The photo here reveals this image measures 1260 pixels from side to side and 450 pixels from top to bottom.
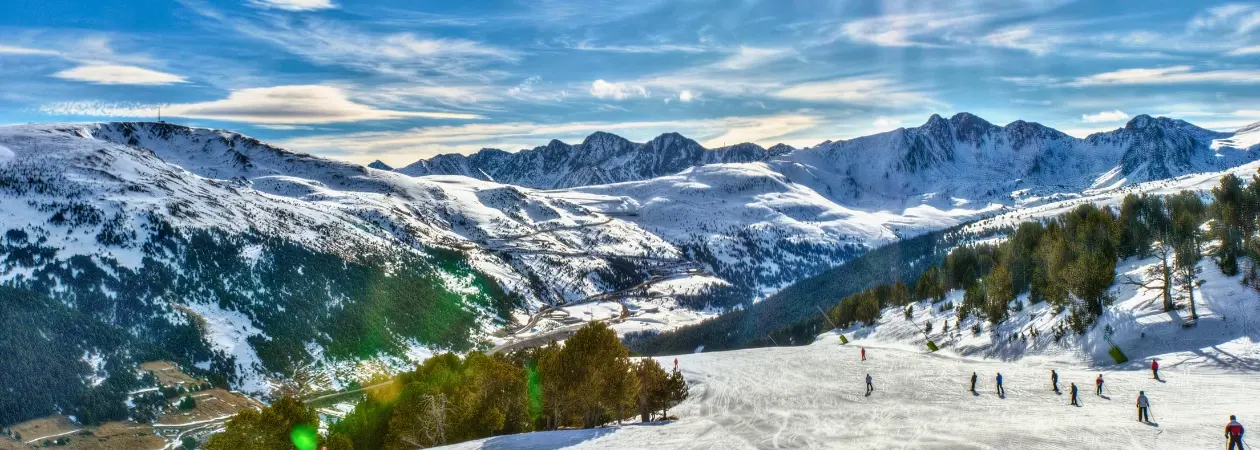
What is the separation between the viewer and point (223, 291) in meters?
194

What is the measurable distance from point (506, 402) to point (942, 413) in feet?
113

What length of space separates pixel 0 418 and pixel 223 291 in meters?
67.2

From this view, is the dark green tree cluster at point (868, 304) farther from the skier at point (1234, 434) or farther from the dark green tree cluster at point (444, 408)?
the skier at point (1234, 434)

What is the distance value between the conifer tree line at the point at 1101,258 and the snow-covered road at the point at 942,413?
1213 cm

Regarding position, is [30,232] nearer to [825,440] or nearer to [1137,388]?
[825,440]

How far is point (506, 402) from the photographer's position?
60.3 metres

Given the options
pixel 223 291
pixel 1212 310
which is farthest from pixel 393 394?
pixel 223 291

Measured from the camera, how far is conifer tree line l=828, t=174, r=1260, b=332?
7170 cm

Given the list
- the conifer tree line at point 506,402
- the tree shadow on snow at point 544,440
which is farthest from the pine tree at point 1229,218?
the tree shadow on snow at point 544,440

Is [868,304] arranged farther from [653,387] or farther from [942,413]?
[942,413]

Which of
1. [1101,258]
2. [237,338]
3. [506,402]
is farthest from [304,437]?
[237,338]

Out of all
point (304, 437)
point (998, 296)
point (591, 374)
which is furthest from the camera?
point (998, 296)

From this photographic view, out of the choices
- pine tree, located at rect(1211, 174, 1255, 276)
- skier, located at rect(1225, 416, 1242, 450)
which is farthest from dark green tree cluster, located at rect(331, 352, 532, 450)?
pine tree, located at rect(1211, 174, 1255, 276)

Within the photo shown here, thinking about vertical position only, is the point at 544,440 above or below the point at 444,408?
below
